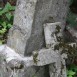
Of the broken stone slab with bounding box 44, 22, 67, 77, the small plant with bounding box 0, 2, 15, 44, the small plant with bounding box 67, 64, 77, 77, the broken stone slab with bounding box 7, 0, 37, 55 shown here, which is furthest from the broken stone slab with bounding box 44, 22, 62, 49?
the small plant with bounding box 0, 2, 15, 44

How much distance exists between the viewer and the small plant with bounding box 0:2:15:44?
A: 4.12 metres

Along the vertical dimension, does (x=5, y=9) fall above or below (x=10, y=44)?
above

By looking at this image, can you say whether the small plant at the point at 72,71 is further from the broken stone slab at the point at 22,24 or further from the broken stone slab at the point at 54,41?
the broken stone slab at the point at 22,24

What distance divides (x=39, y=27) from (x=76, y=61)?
38.6 inches

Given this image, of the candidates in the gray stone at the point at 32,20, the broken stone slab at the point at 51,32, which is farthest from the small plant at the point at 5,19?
the broken stone slab at the point at 51,32

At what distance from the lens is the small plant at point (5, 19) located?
4.12m

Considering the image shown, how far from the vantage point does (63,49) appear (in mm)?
3420

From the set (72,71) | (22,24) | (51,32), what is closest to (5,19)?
(22,24)

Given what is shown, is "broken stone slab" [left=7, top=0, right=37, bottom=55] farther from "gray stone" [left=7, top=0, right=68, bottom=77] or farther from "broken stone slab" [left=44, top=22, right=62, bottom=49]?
"broken stone slab" [left=44, top=22, right=62, bottom=49]

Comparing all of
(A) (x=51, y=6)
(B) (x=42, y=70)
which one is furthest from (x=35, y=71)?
(A) (x=51, y=6)

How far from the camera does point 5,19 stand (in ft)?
14.2

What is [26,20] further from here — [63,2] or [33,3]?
[63,2]

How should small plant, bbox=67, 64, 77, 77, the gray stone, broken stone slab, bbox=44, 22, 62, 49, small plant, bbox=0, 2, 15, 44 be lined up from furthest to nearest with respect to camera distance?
1. small plant, bbox=0, 2, 15, 44
2. small plant, bbox=67, 64, 77, 77
3. broken stone slab, bbox=44, 22, 62, 49
4. the gray stone

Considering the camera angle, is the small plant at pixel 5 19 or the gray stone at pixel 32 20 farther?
the small plant at pixel 5 19
